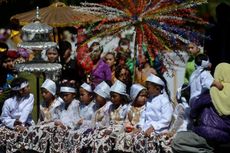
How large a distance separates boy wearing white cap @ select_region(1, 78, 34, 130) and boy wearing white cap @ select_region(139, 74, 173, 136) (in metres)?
1.88

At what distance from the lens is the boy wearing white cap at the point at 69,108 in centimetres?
1049

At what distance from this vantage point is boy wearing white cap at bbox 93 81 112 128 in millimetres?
10164

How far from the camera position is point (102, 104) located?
407 inches

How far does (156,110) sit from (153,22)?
148cm

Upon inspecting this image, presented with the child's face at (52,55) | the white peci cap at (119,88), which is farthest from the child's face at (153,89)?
the child's face at (52,55)

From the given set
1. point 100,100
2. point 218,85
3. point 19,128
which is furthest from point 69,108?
point 218,85

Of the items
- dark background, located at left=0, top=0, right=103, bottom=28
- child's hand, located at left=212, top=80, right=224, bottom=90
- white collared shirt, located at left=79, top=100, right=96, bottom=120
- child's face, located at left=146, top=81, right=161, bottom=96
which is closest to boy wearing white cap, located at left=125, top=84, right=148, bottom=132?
child's face, located at left=146, top=81, right=161, bottom=96

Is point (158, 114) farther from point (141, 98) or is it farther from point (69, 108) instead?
point (69, 108)

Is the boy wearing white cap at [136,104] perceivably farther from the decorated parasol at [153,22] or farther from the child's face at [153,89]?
the decorated parasol at [153,22]

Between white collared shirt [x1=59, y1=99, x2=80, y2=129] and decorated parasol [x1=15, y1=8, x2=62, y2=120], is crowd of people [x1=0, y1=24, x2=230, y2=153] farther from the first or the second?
decorated parasol [x1=15, y1=8, x2=62, y2=120]

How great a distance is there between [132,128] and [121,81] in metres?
0.89

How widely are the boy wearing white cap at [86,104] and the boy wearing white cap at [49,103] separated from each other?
374 millimetres

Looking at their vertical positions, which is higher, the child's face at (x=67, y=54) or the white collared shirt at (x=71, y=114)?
the child's face at (x=67, y=54)

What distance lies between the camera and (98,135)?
9828mm
